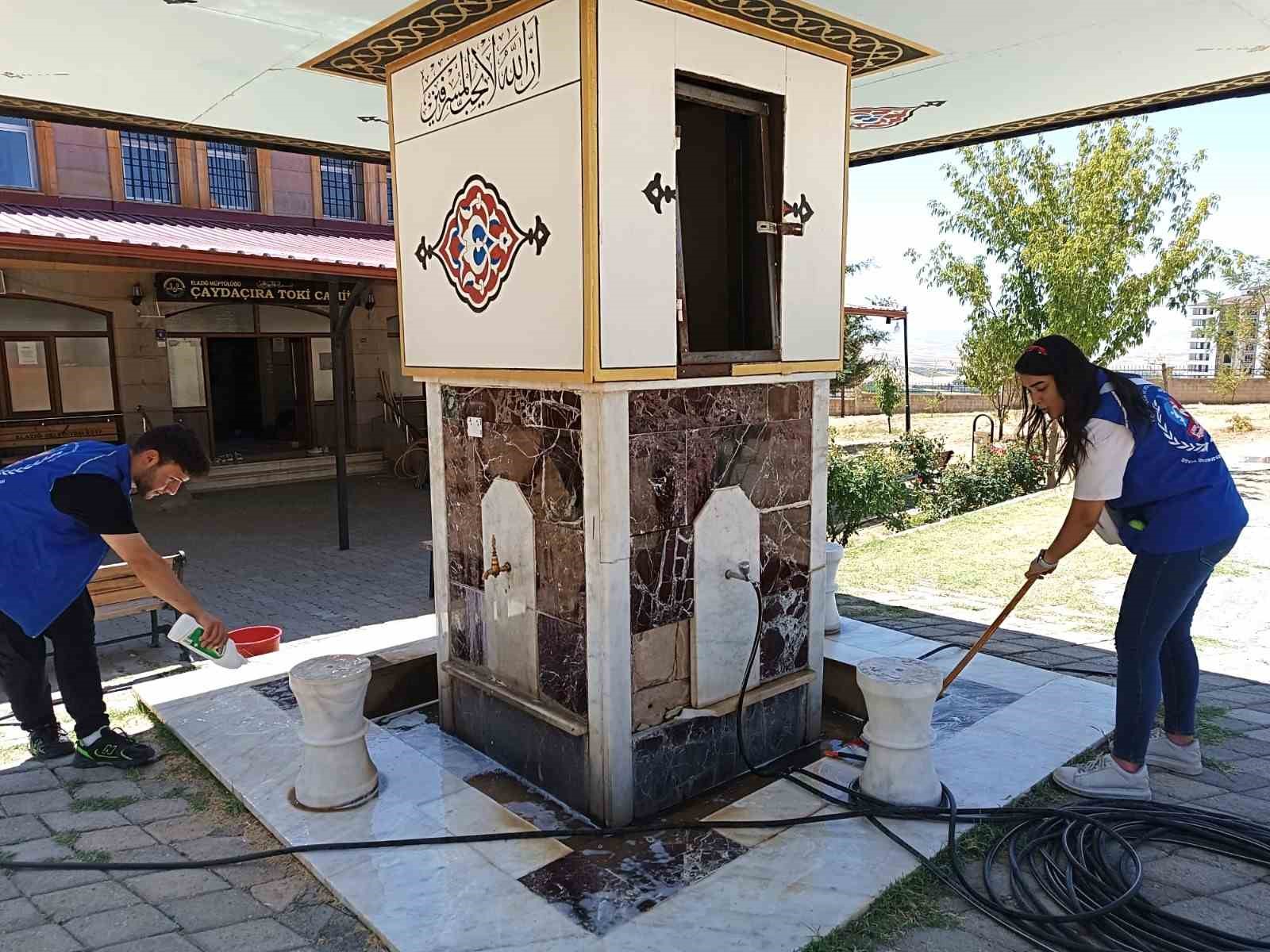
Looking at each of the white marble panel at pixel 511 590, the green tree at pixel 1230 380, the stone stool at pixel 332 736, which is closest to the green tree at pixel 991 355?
the white marble panel at pixel 511 590

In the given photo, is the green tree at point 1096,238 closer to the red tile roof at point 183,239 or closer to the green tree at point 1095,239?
the green tree at point 1095,239

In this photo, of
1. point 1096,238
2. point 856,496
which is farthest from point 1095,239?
point 856,496

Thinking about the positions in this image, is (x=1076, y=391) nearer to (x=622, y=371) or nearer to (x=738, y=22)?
(x=622, y=371)

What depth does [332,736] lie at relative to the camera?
3.39 m

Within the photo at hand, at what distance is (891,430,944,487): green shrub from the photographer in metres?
13.0

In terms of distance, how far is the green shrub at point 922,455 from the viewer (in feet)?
42.7

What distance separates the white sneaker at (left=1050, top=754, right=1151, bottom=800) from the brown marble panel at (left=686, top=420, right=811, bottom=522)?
1.54m

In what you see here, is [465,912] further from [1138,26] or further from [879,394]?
[879,394]

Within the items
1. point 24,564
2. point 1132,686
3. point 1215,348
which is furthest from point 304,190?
point 1215,348

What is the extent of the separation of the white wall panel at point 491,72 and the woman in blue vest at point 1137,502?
2.02 meters

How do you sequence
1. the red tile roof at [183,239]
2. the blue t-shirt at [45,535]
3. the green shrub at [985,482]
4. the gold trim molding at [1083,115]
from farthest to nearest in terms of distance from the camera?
the green shrub at [985,482] → the red tile roof at [183,239] → the gold trim molding at [1083,115] → the blue t-shirt at [45,535]

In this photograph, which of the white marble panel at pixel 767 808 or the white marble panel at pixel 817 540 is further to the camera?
the white marble panel at pixel 817 540

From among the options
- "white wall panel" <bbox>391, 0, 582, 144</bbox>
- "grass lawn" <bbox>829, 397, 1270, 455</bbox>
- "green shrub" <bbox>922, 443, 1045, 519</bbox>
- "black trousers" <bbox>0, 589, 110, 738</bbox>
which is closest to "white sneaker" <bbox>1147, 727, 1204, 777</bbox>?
"white wall panel" <bbox>391, 0, 582, 144</bbox>

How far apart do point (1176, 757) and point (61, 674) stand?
4.73 m
